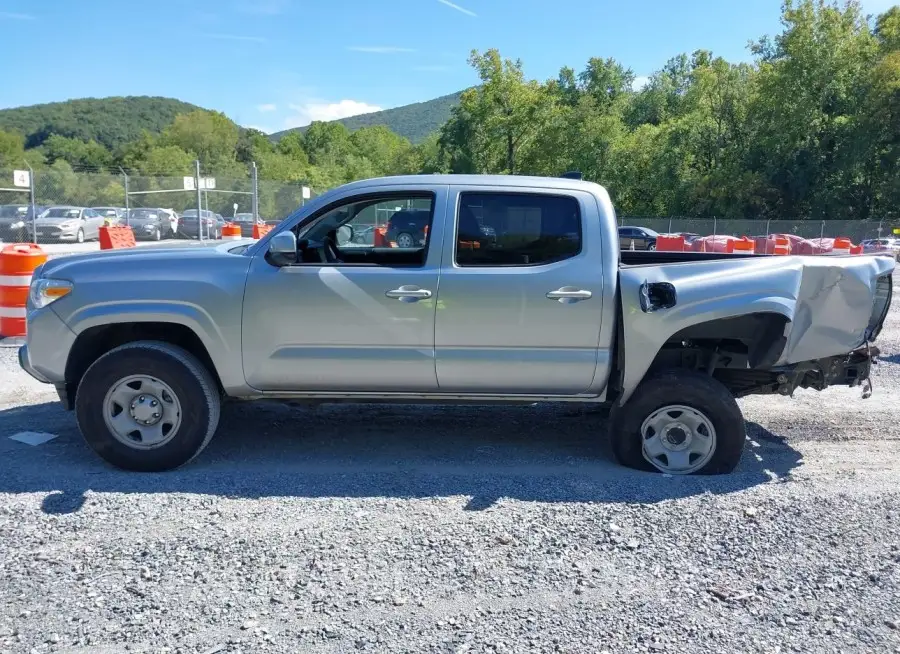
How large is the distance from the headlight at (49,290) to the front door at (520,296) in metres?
2.42

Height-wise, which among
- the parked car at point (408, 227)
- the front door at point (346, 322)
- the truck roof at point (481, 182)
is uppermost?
the truck roof at point (481, 182)

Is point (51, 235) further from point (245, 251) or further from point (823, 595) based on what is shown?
point (823, 595)

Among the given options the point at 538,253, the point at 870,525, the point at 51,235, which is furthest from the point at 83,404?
the point at 51,235

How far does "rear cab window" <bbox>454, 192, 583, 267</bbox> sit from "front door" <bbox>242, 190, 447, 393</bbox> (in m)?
0.18

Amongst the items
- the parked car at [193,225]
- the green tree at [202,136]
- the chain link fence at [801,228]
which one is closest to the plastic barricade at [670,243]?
the chain link fence at [801,228]

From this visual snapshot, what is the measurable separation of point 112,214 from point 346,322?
30196mm

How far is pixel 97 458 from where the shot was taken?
5.03 metres

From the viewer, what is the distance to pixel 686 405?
4777mm

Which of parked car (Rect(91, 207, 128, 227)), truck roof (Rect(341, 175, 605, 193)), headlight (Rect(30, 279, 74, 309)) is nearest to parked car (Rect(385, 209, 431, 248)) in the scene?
truck roof (Rect(341, 175, 605, 193))

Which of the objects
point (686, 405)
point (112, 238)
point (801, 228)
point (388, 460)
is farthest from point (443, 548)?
point (801, 228)

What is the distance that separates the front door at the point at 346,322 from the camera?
187 inches

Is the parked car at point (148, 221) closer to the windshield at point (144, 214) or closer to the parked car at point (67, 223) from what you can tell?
the windshield at point (144, 214)

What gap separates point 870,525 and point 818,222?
39.1 meters

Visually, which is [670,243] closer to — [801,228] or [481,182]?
[801,228]
